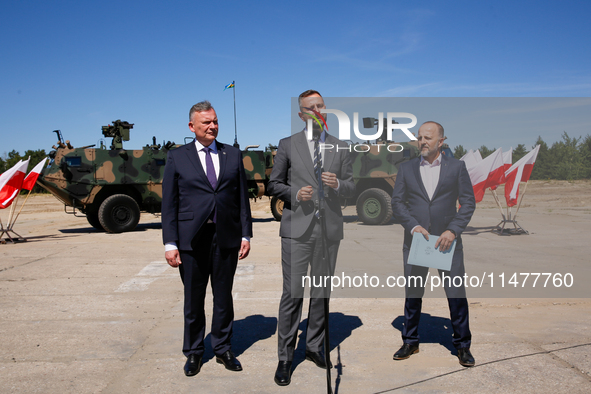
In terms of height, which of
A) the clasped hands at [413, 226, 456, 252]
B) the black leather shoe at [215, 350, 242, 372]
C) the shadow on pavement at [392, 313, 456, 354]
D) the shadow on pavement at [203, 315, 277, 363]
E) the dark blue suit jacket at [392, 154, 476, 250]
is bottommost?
the shadow on pavement at [203, 315, 277, 363]

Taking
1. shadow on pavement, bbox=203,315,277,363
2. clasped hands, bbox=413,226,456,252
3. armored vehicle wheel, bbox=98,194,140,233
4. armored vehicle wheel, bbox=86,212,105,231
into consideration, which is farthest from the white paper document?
armored vehicle wheel, bbox=86,212,105,231

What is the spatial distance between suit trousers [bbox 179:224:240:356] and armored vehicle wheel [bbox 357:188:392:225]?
2800 mm

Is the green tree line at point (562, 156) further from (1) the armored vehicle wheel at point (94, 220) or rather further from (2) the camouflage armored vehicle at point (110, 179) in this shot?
(1) the armored vehicle wheel at point (94, 220)

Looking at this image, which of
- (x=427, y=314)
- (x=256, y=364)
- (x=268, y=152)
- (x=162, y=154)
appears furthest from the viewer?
(x=268, y=152)

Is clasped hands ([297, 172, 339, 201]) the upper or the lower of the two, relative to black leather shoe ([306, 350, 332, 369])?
upper

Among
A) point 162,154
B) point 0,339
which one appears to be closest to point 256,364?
point 0,339

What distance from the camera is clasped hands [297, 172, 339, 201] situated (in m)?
2.97

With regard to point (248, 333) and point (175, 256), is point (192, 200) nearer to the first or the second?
point (175, 256)

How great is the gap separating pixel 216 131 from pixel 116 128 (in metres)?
12.6

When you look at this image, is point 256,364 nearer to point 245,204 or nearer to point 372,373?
point 372,373

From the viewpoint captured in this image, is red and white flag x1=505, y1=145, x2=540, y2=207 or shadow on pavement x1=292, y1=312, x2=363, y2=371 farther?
red and white flag x1=505, y1=145, x2=540, y2=207

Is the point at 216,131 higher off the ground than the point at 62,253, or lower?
higher

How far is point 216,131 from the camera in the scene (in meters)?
3.43

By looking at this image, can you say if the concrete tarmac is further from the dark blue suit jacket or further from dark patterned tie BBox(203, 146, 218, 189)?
dark patterned tie BBox(203, 146, 218, 189)
